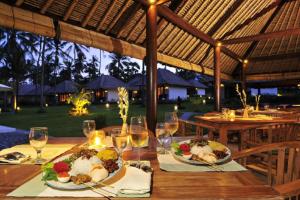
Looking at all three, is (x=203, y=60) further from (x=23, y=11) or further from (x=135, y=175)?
(x=135, y=175)

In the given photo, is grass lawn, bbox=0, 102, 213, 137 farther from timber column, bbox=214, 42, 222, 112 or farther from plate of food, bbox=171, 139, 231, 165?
plate of food, bbox=171, 139, 231, 165

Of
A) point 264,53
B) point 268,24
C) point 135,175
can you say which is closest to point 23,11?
point 135,175

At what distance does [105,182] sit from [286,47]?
1270 centimetres

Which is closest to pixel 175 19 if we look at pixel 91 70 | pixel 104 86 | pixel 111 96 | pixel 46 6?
pixel 46 6

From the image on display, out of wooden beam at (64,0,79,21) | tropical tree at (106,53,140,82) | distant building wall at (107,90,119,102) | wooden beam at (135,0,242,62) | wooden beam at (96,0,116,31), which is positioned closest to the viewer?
wooden beam at (64,0,79,21)

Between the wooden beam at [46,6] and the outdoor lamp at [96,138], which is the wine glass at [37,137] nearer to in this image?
the outdoor lamp at [96,138]

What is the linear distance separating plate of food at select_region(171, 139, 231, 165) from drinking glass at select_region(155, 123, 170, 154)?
9 centimetres

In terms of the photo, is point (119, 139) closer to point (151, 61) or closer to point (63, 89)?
point (151, 61)

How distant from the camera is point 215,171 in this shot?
1.43 metres

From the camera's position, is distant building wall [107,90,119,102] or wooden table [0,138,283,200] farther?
distant building wall [107,90,119,102]

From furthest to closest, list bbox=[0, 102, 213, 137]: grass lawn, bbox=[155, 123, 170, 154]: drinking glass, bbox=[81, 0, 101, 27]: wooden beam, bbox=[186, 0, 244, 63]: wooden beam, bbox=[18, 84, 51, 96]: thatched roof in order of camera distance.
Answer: bbox=[18, 84, 51, 96]: thatched roof < bbox=[0, 102, 213, 137]: grass lawn < bbox=[186, 0, 244, 63]: wooden beam < bbox=[81, 0, 101, 27]: wooden beam < bbox=[155, 123, 170, 154]: drinking glass

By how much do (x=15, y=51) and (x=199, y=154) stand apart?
89.3ft

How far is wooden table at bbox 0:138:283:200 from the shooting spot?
111cm

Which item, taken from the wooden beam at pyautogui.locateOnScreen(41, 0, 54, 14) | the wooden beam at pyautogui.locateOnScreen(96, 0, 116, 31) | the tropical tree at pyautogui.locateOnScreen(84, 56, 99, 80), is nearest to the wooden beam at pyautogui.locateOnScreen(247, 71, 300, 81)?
the wooden beam at pyautogui.locateOnScreen(96, 0, 116, 31)
